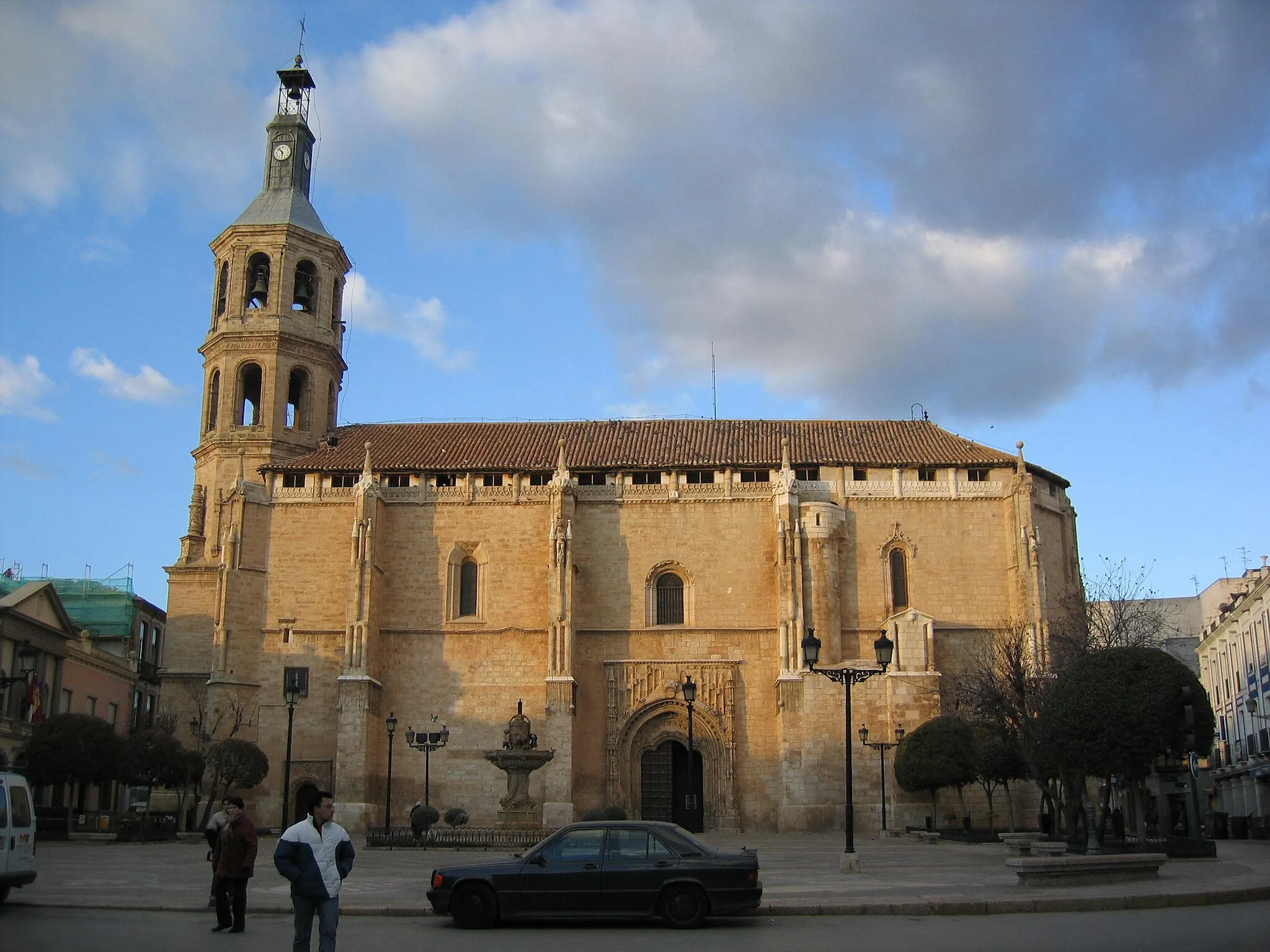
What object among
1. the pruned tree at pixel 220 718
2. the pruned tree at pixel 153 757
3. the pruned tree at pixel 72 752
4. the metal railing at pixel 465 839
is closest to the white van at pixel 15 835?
the metal railing at pixel 465 839

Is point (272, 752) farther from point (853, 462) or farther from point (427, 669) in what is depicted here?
point (853, 462)

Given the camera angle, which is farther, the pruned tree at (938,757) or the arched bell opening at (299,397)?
the arched bell opening at (299,397)

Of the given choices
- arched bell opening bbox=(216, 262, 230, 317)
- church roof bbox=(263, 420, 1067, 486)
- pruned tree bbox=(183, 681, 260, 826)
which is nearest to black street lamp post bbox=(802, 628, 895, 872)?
church roof bbox=(263, 420, 1067, 486)

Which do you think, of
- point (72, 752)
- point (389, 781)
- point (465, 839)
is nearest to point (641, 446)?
point (389, 781)

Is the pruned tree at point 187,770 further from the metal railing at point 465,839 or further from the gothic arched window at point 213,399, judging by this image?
the gothic arched window at point 213,399

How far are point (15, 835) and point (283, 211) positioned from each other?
37.6 m

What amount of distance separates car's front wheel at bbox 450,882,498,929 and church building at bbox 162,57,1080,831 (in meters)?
25.8

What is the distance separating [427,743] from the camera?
37875 mm

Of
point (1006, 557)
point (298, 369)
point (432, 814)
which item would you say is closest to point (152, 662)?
point (298, 369)

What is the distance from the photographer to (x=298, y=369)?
157 ft

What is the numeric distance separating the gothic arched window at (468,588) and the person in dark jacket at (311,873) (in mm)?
33832

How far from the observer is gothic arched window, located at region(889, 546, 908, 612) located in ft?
139

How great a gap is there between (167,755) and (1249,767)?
128 ft

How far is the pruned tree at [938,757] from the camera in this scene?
34469mm
